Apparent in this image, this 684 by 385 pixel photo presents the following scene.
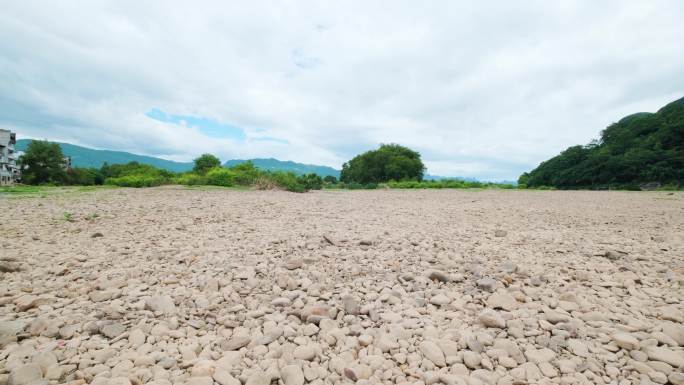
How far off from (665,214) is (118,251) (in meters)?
13.6

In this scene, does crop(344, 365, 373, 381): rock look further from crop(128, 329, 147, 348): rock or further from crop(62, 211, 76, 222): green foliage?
crop(62, 211, 76, 222): green foliage

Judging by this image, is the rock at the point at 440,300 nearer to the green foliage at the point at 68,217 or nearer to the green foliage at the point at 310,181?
the green foliage at the point at 68,217

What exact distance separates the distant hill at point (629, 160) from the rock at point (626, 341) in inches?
1364

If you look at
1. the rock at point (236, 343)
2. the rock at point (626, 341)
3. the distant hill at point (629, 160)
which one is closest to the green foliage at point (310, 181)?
the rock at point (236, 343)

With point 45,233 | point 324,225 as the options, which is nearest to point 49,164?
point 45,233

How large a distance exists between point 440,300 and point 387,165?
42.4 metres

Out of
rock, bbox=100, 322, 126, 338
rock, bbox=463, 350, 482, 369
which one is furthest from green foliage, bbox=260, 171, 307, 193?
rock, bbox=463, 350, 482, 369

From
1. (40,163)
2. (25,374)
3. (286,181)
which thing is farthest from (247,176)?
(40,163)

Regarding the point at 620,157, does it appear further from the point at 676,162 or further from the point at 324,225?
the point at 324,225

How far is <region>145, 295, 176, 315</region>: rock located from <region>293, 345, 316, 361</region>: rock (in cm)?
139

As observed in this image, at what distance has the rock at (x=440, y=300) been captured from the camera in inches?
121

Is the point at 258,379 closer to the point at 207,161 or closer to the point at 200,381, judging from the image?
the point at 200,381

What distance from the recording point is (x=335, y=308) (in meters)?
2.94

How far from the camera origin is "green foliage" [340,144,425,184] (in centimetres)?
4397
